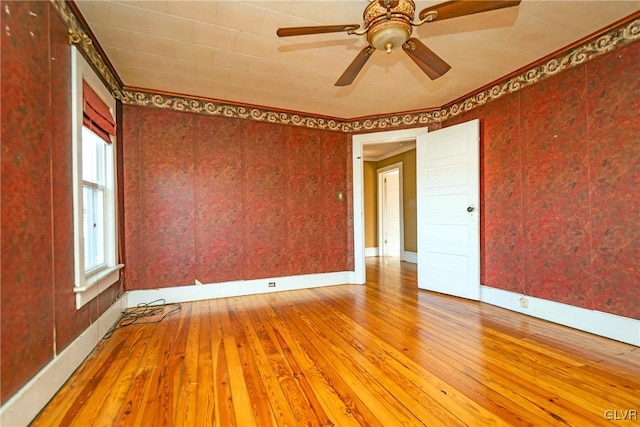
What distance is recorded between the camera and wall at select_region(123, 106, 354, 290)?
122 inches

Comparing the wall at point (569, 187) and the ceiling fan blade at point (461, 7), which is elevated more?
the ceiling fan blade at point (461, 7)

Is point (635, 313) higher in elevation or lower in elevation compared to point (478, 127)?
lower

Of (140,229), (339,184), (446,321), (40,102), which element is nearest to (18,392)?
(40,102)

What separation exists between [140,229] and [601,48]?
4.55 metres

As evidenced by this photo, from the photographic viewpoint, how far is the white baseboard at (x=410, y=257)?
5.67 m

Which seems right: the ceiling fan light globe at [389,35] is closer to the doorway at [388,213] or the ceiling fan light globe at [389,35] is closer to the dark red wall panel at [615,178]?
the dark red wall panel at [615,178]

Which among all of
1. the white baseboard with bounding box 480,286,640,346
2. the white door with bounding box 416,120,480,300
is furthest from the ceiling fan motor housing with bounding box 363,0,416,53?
the white baseboard with bounding box 480,286,640,346

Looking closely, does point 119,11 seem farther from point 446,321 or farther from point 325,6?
point 446,321

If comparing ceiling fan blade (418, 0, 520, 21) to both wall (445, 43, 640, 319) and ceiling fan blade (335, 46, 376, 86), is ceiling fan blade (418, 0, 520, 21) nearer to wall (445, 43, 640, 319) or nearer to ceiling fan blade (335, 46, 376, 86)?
ceiling fan blade (335, 46, 376, 86)

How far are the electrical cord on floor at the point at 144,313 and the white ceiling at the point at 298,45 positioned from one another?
7.82ft

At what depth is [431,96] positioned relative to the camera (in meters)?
3.32

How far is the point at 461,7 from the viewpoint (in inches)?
53.4

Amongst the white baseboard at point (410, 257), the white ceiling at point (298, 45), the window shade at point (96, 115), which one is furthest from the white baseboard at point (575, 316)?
the window shade at point (96, 115)

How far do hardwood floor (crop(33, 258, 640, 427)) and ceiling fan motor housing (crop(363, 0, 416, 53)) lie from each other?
1.97 meters
